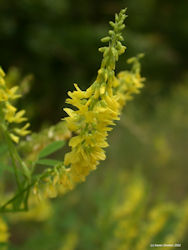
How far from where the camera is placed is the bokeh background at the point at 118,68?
3625 millimetres

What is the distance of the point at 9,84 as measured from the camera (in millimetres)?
1561

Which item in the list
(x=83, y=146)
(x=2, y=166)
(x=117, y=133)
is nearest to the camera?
(x=83, y=146)

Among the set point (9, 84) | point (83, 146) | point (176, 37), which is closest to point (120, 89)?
point (83, 146)

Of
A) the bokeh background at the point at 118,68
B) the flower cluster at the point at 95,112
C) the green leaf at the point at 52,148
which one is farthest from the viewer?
the bokeh background at the point at 118,68

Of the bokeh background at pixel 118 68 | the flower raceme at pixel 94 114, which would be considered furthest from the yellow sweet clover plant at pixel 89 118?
the bokeh background at pixel 118 68

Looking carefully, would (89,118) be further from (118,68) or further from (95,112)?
(118,68)

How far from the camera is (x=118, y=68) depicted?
389cm

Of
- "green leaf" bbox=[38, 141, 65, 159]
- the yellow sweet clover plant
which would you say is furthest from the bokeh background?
the yellow sweet clover plant

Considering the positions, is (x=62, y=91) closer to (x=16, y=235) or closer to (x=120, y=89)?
(x=16, y=235)

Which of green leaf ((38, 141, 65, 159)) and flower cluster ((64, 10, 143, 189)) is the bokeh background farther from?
flower cluster ((64, 10, 143, 189))

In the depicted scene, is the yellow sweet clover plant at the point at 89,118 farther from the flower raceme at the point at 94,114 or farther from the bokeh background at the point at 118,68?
the bokeh background at the point at 118,68

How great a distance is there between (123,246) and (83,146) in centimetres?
125

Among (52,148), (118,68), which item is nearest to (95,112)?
(52,148)

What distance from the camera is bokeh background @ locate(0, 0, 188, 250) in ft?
11.9
